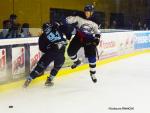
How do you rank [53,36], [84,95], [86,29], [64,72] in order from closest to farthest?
1. [84,95]
2. [53,36]
3. [86,29]
4. [64,72]

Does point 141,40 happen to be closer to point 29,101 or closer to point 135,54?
point 135,54

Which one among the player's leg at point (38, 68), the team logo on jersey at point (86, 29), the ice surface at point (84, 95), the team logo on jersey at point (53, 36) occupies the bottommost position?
the ice surface at point (84, 95)

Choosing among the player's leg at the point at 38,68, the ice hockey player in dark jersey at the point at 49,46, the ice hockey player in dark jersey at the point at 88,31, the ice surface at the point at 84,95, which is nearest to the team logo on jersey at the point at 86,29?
the ice hockey player in dark jersey at the point at 88,31

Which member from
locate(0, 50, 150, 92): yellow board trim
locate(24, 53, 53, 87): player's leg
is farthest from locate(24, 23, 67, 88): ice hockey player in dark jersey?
locate(0, 50, 150, 92): yellow board trim

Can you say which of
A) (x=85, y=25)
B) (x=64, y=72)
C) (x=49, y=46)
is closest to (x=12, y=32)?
(x=49, y=46)

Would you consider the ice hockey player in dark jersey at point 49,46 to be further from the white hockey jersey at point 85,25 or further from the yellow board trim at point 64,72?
the white hockey jersey at point 85,25

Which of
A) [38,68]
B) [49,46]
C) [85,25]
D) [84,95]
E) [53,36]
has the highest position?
[85,25]

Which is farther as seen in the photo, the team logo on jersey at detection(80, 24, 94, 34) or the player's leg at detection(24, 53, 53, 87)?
the team logo on jersey at detection(80, 24, 94, 34)

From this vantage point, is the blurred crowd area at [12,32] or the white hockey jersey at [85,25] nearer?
the white hockey jersey at [85,25]

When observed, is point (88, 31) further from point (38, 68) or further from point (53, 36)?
point (38, 68)

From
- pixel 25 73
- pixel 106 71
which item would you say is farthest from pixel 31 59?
pixel 106 71

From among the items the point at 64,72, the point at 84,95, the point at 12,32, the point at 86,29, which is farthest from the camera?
the point at 64,72

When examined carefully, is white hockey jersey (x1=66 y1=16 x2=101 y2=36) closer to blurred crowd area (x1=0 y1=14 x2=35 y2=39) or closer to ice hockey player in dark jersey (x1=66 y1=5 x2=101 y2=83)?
ice hockey player in dark jersey (x1=66 y1=5 x2=101 y2=83)

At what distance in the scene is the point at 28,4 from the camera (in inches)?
425
